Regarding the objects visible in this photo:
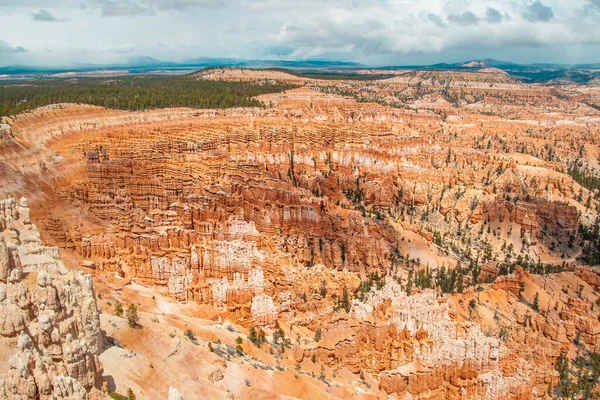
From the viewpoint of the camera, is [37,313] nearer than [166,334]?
Yes

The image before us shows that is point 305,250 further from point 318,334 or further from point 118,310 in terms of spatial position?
point 118,310

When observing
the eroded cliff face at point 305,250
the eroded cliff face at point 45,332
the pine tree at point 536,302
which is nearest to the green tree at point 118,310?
the eroded cliff face at point 305,250

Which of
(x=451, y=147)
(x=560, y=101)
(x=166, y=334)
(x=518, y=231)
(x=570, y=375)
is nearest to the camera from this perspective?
(x=166, y=334)

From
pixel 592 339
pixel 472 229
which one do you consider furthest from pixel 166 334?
pixel 472 229

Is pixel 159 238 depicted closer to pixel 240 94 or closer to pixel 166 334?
pixel 166 334

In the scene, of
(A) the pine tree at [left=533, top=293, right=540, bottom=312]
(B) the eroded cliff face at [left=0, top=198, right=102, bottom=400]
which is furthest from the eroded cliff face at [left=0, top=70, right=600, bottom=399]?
(A) the pine tree at [left=533, top=293, right=540, bottom=312]

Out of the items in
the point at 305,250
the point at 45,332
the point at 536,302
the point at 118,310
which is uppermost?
the point at 45,332

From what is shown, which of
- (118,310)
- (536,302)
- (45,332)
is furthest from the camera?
(536,302)

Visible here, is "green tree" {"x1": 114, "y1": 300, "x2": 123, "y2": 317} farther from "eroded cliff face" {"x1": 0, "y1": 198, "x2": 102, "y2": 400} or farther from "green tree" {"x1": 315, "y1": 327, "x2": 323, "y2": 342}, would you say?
"green tree" {"x1": 315, "y1": 327, "x2": 323, "y2": 342}

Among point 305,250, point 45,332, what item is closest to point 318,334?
point 305,250
